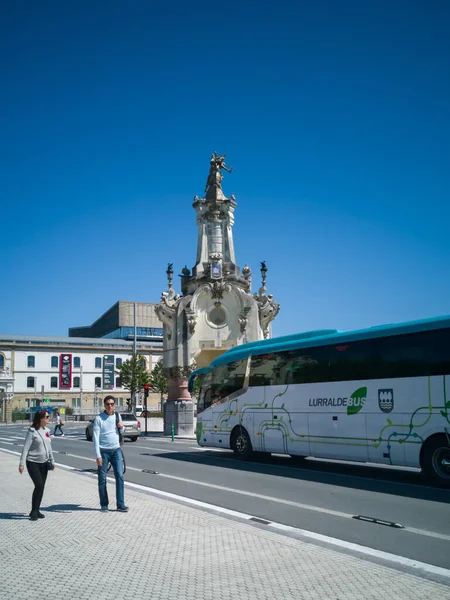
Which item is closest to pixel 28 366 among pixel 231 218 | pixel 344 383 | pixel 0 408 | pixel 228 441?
pixel 0 408

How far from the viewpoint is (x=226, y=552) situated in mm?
6691

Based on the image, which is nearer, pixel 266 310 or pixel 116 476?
pixel 116 476

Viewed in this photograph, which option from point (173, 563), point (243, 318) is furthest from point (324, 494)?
point (243, 318)

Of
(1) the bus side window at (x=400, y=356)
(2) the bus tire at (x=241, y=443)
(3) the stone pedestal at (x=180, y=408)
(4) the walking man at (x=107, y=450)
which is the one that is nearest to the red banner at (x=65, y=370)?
(3) the stone pedestal at (x=180, y=408)

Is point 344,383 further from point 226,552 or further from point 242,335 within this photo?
point 242,335

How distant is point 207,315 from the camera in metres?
35.3

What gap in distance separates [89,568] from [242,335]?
2899 centimetres

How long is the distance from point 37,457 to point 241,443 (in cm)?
1025

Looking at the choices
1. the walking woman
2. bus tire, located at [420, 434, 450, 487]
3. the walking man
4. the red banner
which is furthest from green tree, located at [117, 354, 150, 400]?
the walking woman

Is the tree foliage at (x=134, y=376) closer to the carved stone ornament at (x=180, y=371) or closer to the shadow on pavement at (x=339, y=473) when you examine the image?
the carved stone ornament at (x=180, y=371)

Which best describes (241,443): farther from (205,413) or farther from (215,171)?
(215,171)

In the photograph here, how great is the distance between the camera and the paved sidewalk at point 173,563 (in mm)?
5344

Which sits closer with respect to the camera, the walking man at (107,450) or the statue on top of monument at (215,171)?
the walking man at (107,450)

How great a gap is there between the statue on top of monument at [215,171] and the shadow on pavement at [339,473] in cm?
2208
